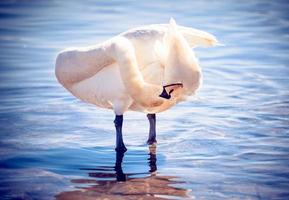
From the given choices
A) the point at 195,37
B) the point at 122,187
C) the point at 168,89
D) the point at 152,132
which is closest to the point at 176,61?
the point at 168,89

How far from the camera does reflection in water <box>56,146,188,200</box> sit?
6.02 metres

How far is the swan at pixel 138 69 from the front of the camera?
5.99 meters

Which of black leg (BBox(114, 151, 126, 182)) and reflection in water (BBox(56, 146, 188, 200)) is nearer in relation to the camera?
reflection in water (BBox(56, 146, 188, 200))

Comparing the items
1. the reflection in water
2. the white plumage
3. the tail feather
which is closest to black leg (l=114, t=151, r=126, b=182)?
the reflection in water

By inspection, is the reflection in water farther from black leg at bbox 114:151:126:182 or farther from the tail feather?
the tail feather

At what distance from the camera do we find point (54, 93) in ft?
31.4

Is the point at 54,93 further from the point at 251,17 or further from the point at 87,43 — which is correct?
the point at 251,17

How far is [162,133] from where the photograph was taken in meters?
7.81

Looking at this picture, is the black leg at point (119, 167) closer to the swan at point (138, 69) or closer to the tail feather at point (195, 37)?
the swan at point (138, 69)

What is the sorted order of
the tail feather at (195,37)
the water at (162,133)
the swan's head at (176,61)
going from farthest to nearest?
the tail feather at (195,37)
the water at (162,133)
the swan's head at (176,61)

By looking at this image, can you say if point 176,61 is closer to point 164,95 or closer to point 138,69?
point 164,95

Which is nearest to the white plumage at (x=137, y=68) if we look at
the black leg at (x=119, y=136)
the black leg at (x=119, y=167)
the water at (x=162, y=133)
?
the black leg at (x=119, y=136)

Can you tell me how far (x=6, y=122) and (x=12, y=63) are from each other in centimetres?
332

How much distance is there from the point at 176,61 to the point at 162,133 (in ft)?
6.57
